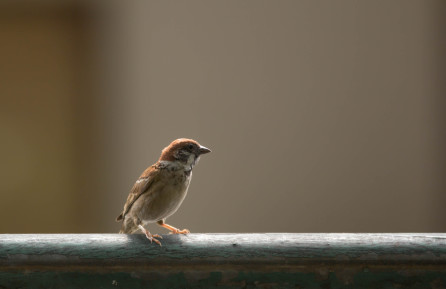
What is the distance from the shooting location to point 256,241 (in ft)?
3.39

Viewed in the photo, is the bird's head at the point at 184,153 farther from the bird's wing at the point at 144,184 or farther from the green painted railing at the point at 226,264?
the green painted railing at the point at 226,264

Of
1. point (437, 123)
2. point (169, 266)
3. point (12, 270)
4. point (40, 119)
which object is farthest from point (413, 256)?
point (40, 119)

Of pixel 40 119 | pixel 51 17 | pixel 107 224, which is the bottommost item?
pixel 107 224

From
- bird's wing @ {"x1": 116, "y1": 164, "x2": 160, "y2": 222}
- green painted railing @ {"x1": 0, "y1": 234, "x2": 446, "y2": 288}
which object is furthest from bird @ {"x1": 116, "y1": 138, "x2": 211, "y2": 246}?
green painted railing @ {"x1": 0, "y1": 234, "x2": 446, "y2": 288}

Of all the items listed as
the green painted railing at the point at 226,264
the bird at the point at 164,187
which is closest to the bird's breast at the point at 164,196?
the bird at the point at 164,187

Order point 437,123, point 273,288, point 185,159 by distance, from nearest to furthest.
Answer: point 273,288 < point 185,159 < point 437,123

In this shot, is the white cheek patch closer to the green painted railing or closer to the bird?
the bird

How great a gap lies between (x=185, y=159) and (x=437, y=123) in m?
2.06

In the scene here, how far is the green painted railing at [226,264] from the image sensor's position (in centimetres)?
98

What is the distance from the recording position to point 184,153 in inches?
67.7

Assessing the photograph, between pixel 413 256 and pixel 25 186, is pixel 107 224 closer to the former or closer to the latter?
pixel 25 186

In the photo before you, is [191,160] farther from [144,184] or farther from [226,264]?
[226,264]

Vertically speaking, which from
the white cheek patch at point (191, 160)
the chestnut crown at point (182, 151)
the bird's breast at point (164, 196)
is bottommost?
the bird's breast at point (164, 196)

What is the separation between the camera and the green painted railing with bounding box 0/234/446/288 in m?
0.98
